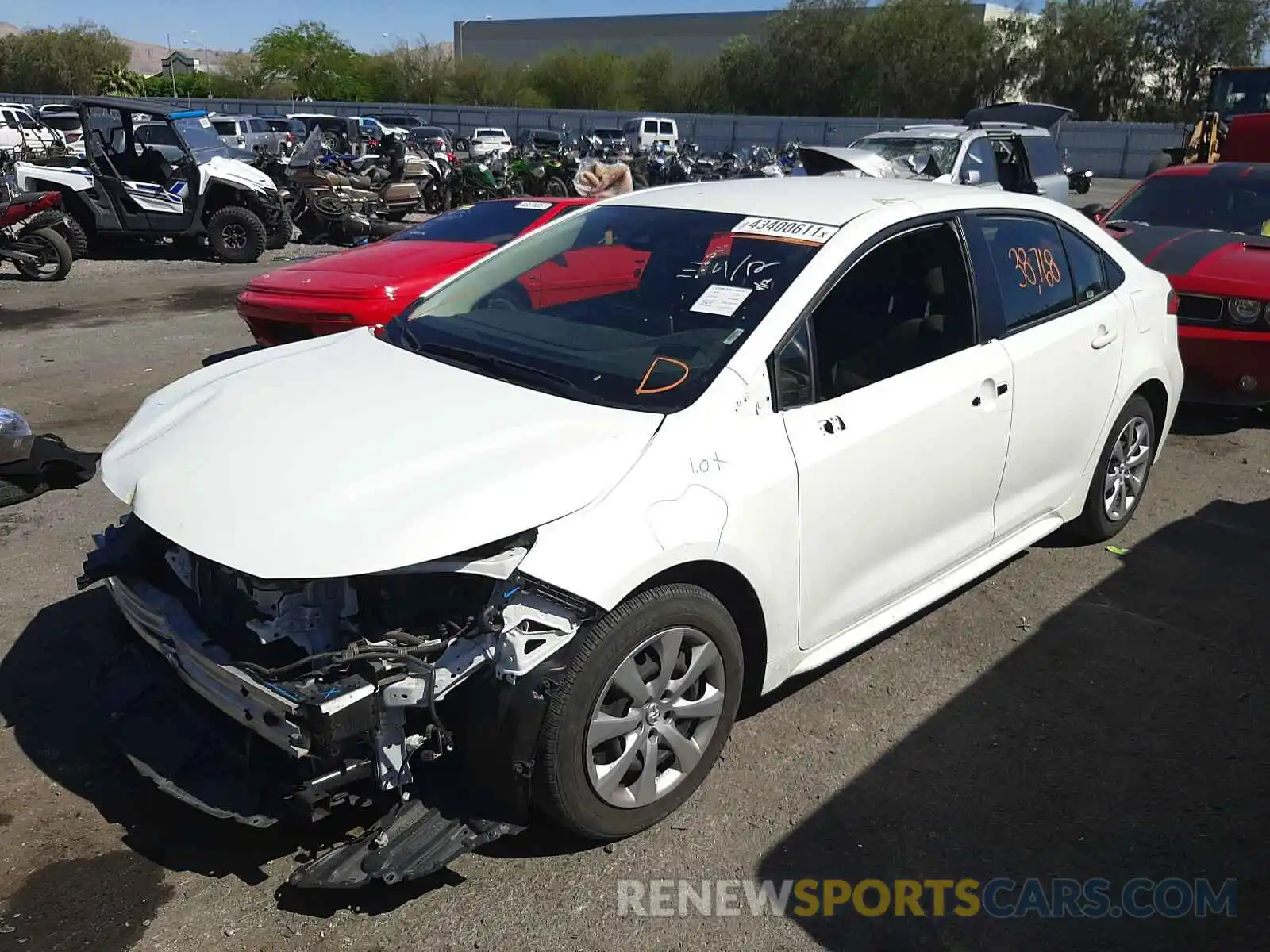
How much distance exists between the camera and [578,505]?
2.69 m

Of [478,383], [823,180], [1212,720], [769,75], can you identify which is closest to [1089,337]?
[823,180]

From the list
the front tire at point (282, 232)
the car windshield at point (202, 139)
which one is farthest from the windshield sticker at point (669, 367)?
the car windshield at point (202, 139)

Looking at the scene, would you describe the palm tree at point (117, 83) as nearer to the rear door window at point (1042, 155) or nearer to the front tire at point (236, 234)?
the front tire at point (236, 234)

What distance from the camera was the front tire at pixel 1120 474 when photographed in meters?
4.76

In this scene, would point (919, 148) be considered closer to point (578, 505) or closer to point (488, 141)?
point (578, 505)

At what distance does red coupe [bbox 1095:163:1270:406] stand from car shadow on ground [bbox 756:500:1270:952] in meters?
2.49

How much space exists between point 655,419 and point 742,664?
2.57ft

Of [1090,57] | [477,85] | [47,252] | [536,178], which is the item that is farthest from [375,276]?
[477,85]

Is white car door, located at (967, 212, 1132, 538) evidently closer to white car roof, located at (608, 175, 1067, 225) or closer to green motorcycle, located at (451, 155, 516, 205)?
white car roof, located at (608, 175, 1067, 225)

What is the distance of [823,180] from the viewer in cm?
430

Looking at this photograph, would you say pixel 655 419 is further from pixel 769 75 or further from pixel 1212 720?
pixel 769 75

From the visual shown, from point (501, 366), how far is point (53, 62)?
87802mm

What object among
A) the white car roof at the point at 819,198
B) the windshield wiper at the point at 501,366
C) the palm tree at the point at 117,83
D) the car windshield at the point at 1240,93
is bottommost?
the windshield wiper at the point at 501,366

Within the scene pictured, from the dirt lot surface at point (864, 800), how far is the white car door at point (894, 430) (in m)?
0.48
